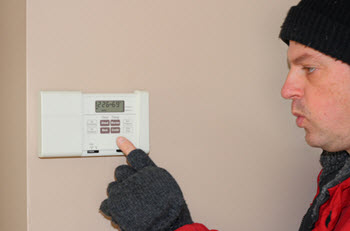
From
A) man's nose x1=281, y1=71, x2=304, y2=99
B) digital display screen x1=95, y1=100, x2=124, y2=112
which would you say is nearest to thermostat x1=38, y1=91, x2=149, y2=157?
digital display screen x1=95, y1=100, x2=124, y2=112

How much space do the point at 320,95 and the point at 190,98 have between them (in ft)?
0.92

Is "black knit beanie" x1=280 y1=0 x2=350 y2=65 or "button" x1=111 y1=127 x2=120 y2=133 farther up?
"black knit beanie" x1=280 y1=0 x2=350 y2=65

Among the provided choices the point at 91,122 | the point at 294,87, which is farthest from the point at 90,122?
the point at 294,87

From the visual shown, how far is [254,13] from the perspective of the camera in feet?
3.28

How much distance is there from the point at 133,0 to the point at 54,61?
21 centimetres

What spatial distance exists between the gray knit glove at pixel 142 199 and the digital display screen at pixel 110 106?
9 cm

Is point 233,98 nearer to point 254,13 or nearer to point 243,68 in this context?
point 243,68

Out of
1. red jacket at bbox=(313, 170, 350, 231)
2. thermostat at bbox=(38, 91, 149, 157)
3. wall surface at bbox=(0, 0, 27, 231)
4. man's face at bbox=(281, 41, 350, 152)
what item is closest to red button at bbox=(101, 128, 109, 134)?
thermostat at bbox=(38, 91, 149, 157)

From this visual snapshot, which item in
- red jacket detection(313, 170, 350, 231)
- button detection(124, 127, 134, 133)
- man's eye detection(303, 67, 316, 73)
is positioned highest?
man's eye detection(303, 67, 316, 73)

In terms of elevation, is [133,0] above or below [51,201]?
above

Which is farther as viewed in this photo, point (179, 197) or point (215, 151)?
point (215, 151)

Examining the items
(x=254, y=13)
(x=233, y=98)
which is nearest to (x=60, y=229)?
(x=233, y=98)

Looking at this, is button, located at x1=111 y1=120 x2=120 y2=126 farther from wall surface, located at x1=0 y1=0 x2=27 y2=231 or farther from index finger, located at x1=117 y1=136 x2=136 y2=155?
wall surface, located at x1=0 y1=0 x2=27 y2=231

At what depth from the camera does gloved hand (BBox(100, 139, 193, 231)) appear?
0.81 m
